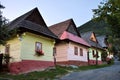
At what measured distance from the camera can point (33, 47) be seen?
21.5 m

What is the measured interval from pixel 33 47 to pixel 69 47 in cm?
837

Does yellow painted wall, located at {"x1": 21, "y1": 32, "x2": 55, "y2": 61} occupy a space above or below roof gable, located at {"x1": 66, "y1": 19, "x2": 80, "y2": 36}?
below

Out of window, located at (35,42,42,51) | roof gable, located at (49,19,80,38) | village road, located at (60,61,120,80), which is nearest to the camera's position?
village road, located at (60,61,120,80)

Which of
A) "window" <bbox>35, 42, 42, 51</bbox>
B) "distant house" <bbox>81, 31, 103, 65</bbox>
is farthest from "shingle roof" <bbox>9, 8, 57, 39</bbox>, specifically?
"distant house" <bbox>81, 31, 103, 65</bbox>

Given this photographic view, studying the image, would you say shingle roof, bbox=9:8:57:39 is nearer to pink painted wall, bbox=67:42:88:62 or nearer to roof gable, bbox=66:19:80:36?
pink painted wall, bbox=67:42:88:62

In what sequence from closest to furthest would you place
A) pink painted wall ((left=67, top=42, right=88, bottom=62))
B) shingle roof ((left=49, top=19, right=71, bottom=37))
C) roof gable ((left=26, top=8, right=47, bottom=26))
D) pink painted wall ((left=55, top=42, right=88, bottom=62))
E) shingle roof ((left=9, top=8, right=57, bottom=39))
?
1. shingle roof ((left=9, top=8, right=57, bottom=39))
2. roof gable ((left=26, top=8, right=47, bottom=26))
3. pink painted wall ((left=55, top=42, right=88, bottom=62))
4. pink painted wall ((left=67, top=42, right=88, bottom=62))
5. shingle roof ((left=49, top=19, right=71, bottom=37))

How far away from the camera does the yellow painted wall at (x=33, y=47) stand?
20.5m

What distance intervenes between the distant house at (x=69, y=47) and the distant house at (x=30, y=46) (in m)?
4.86

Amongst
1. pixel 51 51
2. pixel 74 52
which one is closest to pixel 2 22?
pixel 51 51

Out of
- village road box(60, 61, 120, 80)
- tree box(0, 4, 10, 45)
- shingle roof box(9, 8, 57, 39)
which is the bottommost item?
village road box(60, 61, 120, 80)

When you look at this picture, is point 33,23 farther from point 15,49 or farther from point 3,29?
point 3,29

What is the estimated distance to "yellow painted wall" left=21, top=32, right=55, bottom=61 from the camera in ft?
67.1

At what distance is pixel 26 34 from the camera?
2089 centimetres

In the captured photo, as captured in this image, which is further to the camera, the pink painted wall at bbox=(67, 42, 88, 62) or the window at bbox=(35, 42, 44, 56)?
the pink painted wall at bbox=(67, 42, 88, 62)
